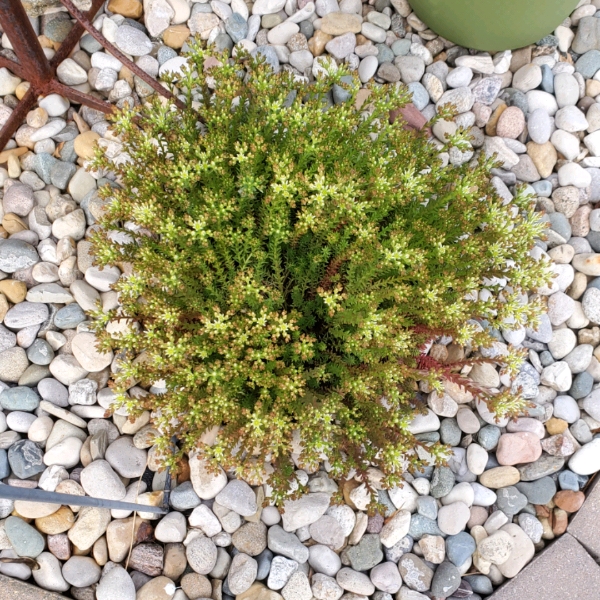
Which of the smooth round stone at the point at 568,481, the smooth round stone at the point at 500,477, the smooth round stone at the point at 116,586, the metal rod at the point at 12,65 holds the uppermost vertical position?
the metal rod at the point at 12,65

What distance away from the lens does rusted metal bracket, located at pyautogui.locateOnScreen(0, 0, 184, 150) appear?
8.66 feet

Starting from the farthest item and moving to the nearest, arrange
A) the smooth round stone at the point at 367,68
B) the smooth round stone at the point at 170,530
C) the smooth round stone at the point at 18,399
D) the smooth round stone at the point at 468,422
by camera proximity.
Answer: the smooth round stone at the point at 367,68 < the smooth round stone at the point at 468,422 < the smooth round stone at the point at 18,399 < the smooth round stone at the point at 170,530

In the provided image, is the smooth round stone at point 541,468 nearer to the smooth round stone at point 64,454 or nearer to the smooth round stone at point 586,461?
the smooth round stone at point 586,461

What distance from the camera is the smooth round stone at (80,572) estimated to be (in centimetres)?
239

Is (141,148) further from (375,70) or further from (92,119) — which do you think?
(375,70)

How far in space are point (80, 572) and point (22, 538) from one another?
27 cm

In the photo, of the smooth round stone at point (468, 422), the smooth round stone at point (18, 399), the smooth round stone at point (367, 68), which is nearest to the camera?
the smooth round stone at point (18, 399)

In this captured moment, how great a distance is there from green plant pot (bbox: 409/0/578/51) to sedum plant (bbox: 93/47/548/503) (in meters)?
0.95

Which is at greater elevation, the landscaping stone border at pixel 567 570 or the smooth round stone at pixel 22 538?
the landscaping stone border at pixel 567 570

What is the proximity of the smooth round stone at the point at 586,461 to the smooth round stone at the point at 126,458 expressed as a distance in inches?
79.7

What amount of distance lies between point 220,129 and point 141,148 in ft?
1.08

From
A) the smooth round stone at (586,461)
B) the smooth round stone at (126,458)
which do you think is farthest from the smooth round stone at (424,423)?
the smooth round stone at (126,458)

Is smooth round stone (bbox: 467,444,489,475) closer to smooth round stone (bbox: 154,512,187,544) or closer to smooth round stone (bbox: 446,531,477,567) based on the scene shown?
smooth round stone (bbox: 446,531,477,567)

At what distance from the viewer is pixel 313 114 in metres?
2.20
